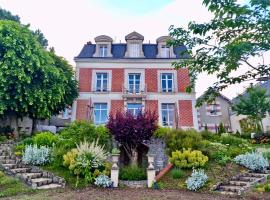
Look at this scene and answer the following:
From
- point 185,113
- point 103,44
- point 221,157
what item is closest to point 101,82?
point 103,44

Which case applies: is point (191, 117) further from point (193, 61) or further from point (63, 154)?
point (193, 61)

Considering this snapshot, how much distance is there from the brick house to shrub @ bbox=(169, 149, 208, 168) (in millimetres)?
10751

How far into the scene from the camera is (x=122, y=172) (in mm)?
9547

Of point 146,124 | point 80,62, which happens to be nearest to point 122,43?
point 80,62

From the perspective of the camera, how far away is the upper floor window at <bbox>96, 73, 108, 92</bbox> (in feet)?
72.4

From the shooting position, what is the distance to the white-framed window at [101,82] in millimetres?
22064

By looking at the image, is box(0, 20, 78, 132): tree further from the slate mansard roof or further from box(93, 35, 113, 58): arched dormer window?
box(93, 35, 113, 58): arched dormer window

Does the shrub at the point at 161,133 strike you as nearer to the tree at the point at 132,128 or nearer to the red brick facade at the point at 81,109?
the tree at the point at 132,128

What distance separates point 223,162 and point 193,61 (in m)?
5.75

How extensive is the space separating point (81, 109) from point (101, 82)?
276 centimetres

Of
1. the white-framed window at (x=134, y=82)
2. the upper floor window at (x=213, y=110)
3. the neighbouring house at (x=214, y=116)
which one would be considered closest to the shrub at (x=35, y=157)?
the white-framed window at (x=134, y=82)

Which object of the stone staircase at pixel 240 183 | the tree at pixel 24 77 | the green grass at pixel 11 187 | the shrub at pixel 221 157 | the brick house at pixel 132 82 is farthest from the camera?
the brick house at pixel 132 82

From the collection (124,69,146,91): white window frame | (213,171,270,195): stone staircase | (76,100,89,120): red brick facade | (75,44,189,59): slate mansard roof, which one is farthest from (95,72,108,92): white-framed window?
(213,171,270,195): stone staircase

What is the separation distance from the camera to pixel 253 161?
983 centimetres
